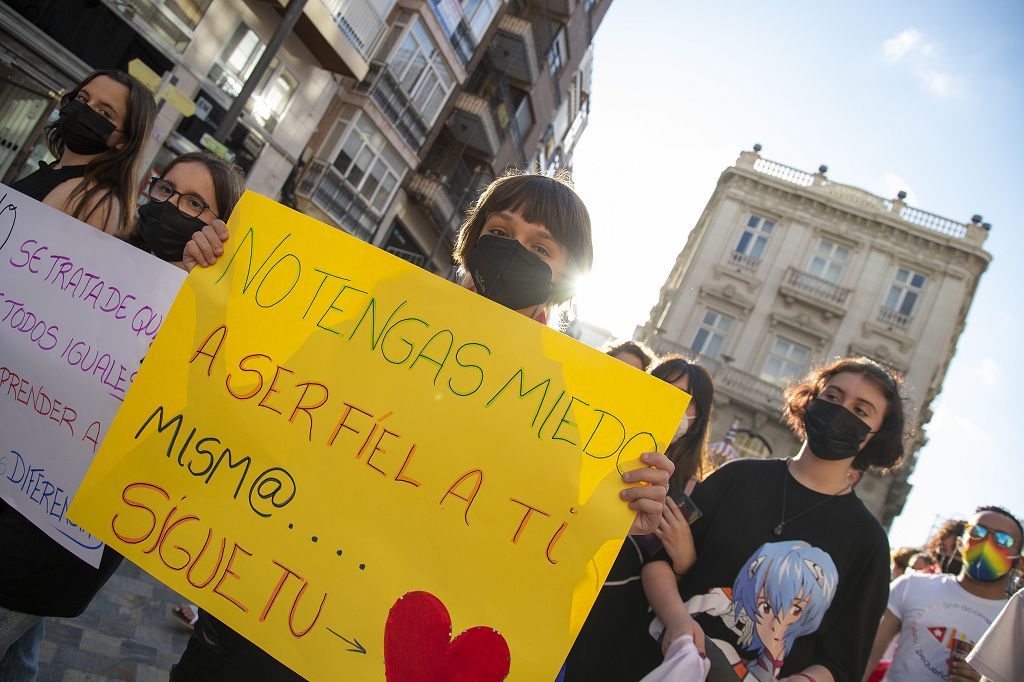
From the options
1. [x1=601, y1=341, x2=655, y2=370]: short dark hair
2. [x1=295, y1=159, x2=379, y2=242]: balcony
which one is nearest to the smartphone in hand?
[x1=601, y1=341, x2=655, y2=370]: short dark hair

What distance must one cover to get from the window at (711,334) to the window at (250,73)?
15.5 metres

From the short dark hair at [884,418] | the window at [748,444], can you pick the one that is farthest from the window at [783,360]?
the short dark hair at [884,418]

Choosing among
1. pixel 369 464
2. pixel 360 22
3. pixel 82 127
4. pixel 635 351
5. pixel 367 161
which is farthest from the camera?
pixel 367 161

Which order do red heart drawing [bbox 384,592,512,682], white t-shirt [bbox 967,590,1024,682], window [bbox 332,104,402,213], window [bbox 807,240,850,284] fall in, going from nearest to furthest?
red heart drawing [bbox 384,592,512,682], white t-shirt [bbox 967,590,1024,682], window [bbox 332,104,402,213], window [bbox 807,240,850,284]

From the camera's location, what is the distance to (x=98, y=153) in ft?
7.34

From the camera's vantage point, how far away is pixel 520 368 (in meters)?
1.33

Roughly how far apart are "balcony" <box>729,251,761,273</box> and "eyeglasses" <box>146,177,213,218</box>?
72.3 ft

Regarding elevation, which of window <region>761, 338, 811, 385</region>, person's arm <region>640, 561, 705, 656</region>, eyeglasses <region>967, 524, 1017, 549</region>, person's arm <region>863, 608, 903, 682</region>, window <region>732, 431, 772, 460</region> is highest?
window <region>761, 338, 811, 385</region>

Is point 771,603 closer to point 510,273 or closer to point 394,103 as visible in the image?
point 510,273

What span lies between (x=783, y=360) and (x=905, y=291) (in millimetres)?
5169

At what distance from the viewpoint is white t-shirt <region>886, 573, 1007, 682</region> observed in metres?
3.04

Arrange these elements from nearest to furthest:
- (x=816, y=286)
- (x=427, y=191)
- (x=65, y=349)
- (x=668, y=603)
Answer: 1. (x=65, y=349)
2. (x=668, y=603)
3. (x=427, y=191)
4. (x=816, y=286)

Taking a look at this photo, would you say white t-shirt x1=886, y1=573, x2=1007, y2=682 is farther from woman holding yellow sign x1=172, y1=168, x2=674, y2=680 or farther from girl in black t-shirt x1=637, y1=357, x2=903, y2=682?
woman holding yellow sign x1=172, y1=168, x2=674, y2=680

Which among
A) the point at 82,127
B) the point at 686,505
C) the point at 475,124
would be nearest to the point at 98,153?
the point at 82,127
